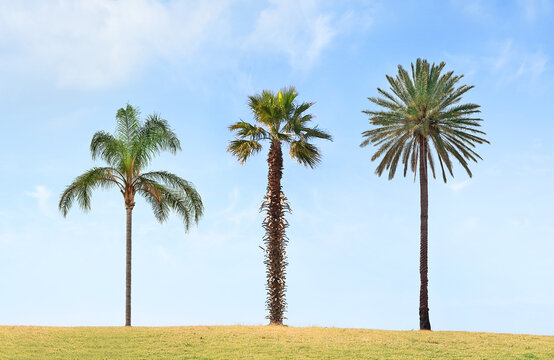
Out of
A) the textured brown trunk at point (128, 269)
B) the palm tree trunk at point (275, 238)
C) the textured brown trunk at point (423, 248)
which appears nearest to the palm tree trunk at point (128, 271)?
the textured brown trunk at point (128, 269)

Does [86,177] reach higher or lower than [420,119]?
lower

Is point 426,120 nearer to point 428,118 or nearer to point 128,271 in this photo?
point 428,118

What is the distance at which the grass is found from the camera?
68.7 feet

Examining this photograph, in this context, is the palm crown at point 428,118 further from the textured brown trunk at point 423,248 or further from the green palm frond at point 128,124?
the green palm frond at point 128,124

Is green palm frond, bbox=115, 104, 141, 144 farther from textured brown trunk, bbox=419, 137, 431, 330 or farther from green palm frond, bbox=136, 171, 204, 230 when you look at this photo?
textured brown trunk, bbox=419, 137, 431, 330


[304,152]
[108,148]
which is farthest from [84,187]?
[304,152]

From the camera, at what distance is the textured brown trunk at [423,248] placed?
30.5 metres

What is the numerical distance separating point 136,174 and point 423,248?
53.6 ft

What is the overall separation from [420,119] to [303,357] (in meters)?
17.7

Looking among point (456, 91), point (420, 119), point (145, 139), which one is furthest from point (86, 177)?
point (456, 91)

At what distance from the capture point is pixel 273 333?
24.8 metres

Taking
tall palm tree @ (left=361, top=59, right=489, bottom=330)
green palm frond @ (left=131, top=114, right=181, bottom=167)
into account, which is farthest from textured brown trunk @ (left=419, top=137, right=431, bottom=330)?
green palm frond @ (left=131, top=114, right=181, bottom=167)

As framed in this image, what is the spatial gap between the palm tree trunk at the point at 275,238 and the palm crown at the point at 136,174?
426cm

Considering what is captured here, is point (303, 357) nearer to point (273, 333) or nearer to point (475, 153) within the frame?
point (273, 333)
